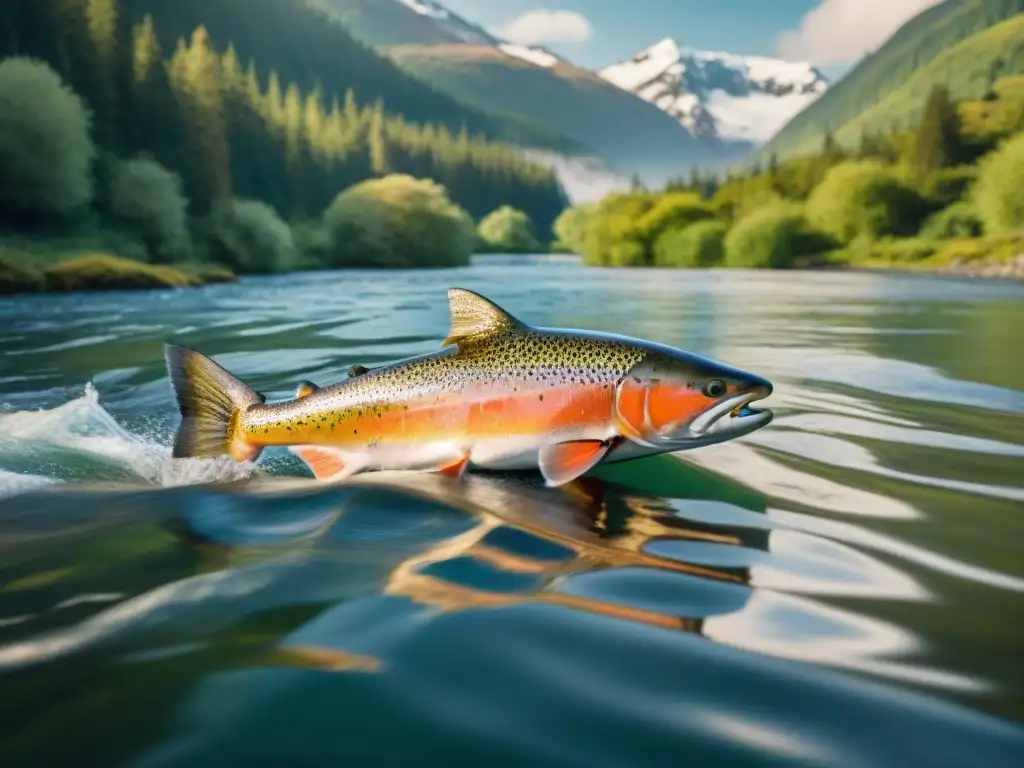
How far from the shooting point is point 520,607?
2.44 m

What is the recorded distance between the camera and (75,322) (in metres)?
17.1

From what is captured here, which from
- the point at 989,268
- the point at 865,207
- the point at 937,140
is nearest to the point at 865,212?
the point at 865,207

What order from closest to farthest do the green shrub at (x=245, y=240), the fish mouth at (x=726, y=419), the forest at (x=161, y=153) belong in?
1. the fish mouth at (x=726, y=419)
2. the forest at (x=161, y=153)
3. the green shrub at (x=245, y=240)

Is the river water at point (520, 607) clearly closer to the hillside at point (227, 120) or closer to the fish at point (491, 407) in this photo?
the fish at point (491, 407)

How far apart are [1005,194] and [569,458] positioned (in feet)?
256

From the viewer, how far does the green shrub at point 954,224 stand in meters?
79.1

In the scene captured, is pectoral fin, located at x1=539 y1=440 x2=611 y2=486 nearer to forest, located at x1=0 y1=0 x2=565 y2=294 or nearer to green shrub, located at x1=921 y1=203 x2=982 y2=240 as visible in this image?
forest, located at x1=0 y1=0 x2=565 y2=294

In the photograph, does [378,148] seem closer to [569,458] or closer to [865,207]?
[865,207]

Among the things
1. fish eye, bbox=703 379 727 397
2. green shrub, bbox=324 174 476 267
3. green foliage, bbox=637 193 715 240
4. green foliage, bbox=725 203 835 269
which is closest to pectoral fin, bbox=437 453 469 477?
fish eye, bbox=703 379 727 397

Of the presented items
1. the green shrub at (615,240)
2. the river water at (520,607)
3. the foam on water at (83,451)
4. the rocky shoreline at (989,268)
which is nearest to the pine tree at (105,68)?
the green shrub at (615,240)

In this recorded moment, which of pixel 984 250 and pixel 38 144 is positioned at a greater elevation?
pixel 38 144

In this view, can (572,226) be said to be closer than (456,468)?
No

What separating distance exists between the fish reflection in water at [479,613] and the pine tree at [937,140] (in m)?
108

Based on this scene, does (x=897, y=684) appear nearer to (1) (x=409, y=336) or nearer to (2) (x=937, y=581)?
(2) (x=937, y=581)
